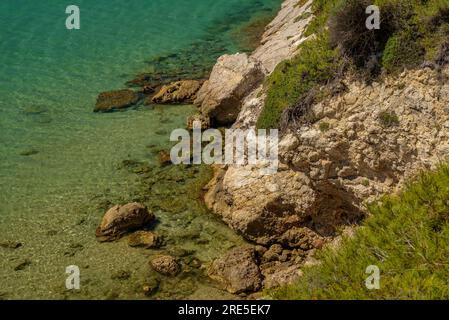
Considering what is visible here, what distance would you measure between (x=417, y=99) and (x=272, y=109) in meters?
5.66

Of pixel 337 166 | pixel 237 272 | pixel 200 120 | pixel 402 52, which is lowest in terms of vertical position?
pixel 237 272

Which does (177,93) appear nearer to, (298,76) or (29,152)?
(29,152)

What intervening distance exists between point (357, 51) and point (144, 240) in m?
10.5

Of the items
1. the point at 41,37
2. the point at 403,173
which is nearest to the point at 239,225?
the point at 403,173

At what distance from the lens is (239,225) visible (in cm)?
1850

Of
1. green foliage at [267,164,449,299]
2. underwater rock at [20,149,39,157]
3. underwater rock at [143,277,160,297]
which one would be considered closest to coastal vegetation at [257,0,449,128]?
green foliage at [267,164,449,299]

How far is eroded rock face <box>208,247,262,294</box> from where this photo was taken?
52.9ft

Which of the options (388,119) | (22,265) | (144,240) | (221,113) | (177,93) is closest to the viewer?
(388,119)

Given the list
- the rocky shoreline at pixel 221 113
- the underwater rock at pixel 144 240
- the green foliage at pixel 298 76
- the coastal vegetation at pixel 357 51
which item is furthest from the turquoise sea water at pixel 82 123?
the coastal vegetation at pixel 357 51

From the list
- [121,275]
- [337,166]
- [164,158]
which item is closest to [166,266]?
[121,275]

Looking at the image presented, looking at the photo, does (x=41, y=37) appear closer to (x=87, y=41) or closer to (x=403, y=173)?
(x=87, y=41)

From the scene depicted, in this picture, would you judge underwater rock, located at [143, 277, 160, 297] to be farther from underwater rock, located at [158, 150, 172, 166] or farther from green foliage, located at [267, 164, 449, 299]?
underwater rock, located at [158, 150, 172, 166]

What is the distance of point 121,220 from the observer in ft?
60.8

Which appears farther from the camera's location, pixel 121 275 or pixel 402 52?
pixel 121 275
